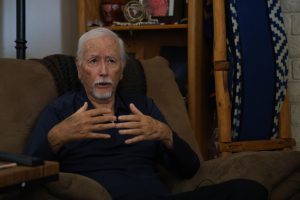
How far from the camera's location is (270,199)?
156cm

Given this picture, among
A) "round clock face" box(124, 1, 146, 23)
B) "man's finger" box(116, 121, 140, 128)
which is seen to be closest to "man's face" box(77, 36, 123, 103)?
"man's finger" box(116, 121, 140, 128)

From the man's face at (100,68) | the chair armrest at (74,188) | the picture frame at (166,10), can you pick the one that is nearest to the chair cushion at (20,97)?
the man's face at (100,68)

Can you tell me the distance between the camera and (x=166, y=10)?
2.53 meters

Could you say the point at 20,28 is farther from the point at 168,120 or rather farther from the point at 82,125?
the point at 82,125

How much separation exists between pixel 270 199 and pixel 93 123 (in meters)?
0.60

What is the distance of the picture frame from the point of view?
252cm

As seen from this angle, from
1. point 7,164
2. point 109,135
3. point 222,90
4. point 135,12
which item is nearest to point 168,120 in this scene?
point 222,90

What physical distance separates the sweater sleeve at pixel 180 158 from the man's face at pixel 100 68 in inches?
10.8

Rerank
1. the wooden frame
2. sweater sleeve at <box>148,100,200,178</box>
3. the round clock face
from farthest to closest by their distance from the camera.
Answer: the round clock face, the wooden frame, sweater sleeve at <box>148,100,200,178</box>

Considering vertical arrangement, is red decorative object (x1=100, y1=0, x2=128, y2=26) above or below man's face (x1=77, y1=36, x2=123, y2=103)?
above

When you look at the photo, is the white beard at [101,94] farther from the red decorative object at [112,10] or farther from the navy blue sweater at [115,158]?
the red decorative object at [112,10]

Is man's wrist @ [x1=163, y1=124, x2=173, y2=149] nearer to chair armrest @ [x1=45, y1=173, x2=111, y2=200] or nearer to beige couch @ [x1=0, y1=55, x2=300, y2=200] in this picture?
beige couch @ [x1=0, y1=55, x2=300, y2=200]

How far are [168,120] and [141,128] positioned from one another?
446mm

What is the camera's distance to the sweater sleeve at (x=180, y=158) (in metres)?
1.71
